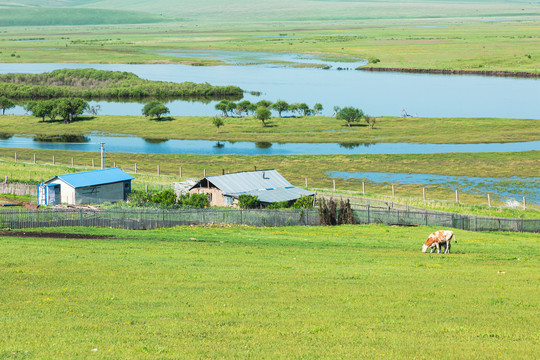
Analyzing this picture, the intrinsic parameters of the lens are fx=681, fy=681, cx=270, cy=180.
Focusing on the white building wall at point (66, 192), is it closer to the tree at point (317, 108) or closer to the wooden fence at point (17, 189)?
the wooden fence at point (17, 189)

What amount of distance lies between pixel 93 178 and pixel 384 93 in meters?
98.3

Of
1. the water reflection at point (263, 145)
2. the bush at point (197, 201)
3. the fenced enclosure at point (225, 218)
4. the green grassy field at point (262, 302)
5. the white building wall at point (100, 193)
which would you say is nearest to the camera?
the green grassy field at point (262, 302)

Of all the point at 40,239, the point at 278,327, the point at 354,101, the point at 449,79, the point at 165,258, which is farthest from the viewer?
the point at 449,79

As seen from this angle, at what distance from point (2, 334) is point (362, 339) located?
27.9 feet

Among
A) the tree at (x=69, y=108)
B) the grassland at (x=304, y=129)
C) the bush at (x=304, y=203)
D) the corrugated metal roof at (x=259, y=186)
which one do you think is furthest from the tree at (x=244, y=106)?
the bush at (x=304, y=203)

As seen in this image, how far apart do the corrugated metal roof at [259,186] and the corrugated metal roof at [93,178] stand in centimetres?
738

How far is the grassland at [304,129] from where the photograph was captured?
9412cm

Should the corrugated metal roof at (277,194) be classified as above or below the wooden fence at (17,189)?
below

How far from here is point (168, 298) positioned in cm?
2030

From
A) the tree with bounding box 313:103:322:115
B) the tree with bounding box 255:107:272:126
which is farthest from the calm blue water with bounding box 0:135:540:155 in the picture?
the tree with bounding box 313:103:322:115

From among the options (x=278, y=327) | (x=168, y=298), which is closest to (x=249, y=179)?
(x=168, y=298)

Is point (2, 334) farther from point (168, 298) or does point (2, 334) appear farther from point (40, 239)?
point (40, 239)

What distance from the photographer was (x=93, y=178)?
5484cm

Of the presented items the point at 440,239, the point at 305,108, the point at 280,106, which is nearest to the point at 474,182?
the point at 440,239
